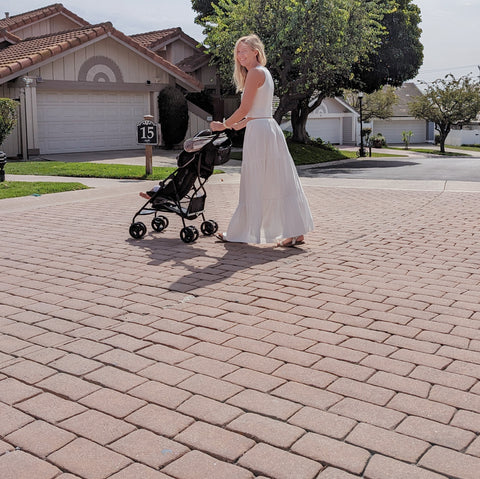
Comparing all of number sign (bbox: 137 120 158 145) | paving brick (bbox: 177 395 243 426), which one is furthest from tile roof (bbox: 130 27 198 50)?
paving brick (bbox: 177 395 243 426)

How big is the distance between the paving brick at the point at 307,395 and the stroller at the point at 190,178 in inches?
159

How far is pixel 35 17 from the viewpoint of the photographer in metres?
30.4

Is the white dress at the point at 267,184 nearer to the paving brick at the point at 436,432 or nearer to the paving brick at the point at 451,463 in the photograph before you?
the paving brick at the point at 436,432

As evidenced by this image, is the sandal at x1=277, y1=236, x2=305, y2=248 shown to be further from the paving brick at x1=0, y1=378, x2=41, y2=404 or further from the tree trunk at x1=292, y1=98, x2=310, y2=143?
Result: the tree trunk at x1=292, y1=98, x2=310, y2=143

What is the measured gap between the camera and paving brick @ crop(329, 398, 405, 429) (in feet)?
10.2

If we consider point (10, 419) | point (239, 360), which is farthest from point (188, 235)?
point (10, 419)

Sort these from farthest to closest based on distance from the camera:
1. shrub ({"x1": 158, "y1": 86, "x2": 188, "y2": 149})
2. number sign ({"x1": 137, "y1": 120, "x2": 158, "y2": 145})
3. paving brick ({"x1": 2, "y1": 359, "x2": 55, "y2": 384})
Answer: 1. shrub ({"x1": 158, "y1": 86, "x2": 188, "y2": 149})
2. number sign ({"x1": 137, "y1": 120, "x2": 158, "y2": 145})
3. paving brick ({"x1": 2, "y1": 359, "x2": 55, "y2": 384})

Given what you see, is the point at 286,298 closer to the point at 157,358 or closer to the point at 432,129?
the point at 157,358

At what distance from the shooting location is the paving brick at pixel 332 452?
2727 mm

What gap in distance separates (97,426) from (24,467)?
1.38 feet

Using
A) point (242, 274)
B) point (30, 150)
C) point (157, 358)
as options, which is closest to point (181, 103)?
point (30, 150)

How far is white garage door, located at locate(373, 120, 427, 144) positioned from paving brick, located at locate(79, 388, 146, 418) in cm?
5680

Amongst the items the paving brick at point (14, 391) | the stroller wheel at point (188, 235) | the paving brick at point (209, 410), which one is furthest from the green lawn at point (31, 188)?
the paving brick at point (209, 410)

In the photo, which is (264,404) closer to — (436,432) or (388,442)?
(388,442)
